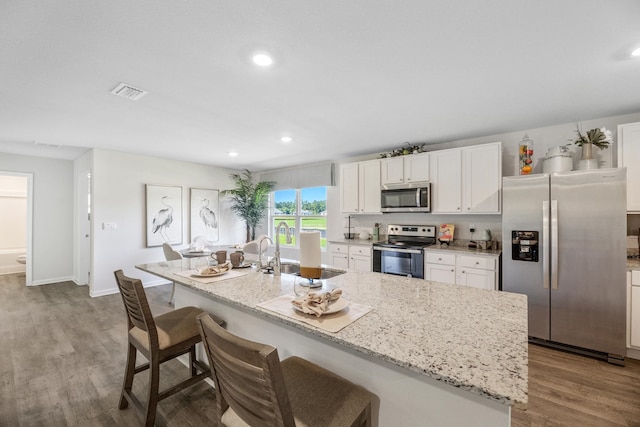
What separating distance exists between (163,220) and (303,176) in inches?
108

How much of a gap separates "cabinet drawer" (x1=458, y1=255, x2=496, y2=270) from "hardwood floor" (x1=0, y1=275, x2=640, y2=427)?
0.86 meters

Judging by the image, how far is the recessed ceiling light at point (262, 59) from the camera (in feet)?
6.02

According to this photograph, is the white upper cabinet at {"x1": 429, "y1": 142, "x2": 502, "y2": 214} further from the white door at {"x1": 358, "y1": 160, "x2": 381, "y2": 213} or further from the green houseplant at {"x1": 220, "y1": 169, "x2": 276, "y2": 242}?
the green houseplant at {"x1": 220, "y1": 169, "x2": 276, "y2": 242}

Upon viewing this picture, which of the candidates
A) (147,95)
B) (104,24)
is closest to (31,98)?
(147,95)

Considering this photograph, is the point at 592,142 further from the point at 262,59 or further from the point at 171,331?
the point at 171,331

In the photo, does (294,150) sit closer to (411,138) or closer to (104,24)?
(411,138)

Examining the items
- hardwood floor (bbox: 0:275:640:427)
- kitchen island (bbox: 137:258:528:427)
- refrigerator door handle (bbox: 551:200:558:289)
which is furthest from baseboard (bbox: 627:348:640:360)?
kitchen island (bbox: 137:258:528:427)

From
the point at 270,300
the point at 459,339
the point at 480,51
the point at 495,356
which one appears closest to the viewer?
the point at 495,356

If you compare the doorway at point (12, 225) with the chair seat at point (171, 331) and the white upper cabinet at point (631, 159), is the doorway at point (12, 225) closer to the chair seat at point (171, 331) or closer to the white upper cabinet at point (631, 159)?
the chair seat at point (171, 331)

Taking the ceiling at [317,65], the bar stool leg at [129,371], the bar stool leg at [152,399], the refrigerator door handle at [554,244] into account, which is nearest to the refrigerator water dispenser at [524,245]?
the refrigerator door handle at [554,244]

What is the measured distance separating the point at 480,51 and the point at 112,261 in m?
5.58

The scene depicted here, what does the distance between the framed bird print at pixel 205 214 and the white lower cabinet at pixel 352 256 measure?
2.79m

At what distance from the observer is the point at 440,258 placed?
3428mm

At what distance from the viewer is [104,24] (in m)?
1.54
